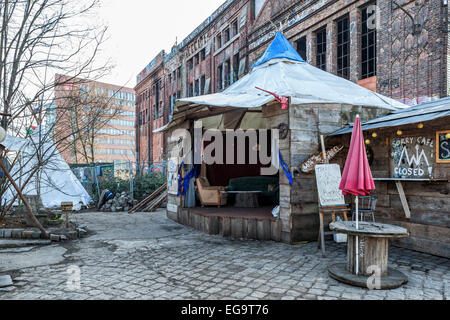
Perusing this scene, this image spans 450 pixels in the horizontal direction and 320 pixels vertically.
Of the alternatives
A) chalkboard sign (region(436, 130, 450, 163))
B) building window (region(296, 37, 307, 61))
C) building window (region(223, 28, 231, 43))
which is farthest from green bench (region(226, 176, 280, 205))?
building window (region(223, 28, 231, 43))

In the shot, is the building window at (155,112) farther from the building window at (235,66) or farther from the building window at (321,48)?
the building window at (321,48)

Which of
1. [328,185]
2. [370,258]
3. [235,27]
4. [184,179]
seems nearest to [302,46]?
[235,27]

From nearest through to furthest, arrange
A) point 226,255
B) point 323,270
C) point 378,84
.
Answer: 1. point 323,270
2. point 226,255
3. point 378,84

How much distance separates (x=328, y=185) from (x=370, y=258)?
6.16 feet

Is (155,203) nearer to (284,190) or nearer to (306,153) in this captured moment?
(284,190)

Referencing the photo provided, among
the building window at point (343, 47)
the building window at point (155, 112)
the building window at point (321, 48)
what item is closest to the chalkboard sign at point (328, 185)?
the building window at point (343, 47)

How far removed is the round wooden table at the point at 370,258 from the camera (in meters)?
4.22

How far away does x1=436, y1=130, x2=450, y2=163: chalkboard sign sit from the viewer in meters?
5.43

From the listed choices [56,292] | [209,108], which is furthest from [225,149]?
[56,292]

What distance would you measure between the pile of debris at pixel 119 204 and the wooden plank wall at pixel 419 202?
9852 mm
